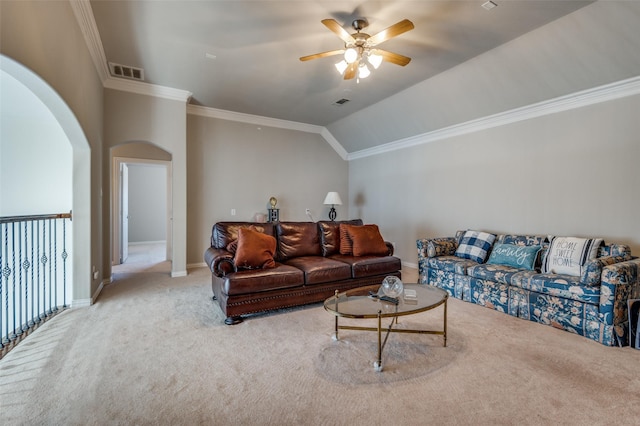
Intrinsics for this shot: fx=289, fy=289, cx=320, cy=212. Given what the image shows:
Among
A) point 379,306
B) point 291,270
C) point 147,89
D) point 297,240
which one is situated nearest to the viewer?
point 379,306

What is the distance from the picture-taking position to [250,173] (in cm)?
594

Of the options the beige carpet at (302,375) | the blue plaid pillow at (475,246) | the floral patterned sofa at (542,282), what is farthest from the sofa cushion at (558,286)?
the blue plaid pillow at (475,246)

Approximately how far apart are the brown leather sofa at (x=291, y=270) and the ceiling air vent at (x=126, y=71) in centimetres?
251

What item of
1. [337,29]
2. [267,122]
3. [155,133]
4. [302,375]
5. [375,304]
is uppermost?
[267,122]

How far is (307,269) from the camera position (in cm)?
330

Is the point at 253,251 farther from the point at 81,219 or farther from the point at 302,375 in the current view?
the point at 81,219

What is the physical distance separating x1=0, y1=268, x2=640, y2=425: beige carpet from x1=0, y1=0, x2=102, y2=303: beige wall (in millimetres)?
917

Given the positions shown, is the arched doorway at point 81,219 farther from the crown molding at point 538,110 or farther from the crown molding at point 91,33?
the crown molding at point 538,110

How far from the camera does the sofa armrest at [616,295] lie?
246 centimetres

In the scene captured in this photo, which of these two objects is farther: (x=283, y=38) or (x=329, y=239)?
(x=329, y=239)

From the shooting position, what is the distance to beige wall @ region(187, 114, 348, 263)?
545 centimetres

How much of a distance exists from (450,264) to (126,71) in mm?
5166

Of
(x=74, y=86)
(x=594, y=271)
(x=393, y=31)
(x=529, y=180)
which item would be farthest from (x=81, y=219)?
(x=529, y=180)

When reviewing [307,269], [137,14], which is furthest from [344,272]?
[137,14]
